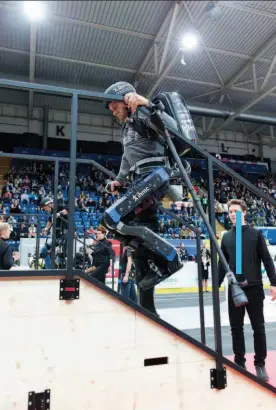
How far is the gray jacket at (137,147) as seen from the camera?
90.0 inches

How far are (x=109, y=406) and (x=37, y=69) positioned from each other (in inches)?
577

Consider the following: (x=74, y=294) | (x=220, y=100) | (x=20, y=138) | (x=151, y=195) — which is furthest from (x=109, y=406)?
(x=20, y=138)

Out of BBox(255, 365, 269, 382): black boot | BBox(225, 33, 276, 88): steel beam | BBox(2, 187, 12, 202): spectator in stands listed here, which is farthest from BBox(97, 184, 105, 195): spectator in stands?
BBox(255, 365, 269, 382): black boot

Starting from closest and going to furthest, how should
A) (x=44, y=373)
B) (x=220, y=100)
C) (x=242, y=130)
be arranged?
1. (x=44, y=373)
2. (x=220, y=100)
3. (x=242, y=130)

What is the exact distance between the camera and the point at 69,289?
6.09 ft

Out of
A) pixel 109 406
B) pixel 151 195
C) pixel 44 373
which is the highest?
pixel 151 195

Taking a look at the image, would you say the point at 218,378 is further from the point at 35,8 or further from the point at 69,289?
the point at 35,8

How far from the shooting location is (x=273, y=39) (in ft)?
37.1

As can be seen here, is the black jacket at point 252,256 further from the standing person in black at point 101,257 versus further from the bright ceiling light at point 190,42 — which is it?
the standing person in black at point 101,257

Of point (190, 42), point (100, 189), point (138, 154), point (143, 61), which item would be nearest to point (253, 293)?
point (138, 154)

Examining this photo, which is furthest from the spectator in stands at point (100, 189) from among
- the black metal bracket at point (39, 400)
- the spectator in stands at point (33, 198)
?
the black metal bracket at point (39, 400)

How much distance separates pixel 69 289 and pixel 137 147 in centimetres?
105

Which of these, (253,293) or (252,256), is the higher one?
(252,256)

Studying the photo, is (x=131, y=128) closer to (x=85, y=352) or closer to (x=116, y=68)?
(x=85, y=352)
